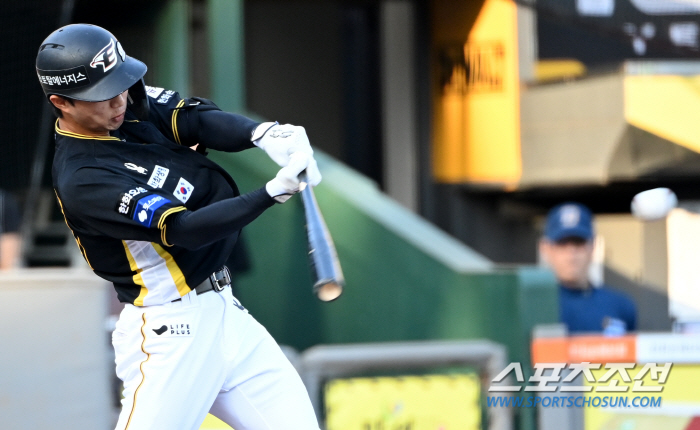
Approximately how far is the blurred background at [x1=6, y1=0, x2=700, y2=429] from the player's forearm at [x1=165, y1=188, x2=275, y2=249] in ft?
4.04

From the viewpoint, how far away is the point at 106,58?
9.36 feet

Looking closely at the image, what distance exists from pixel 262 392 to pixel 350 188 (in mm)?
3907

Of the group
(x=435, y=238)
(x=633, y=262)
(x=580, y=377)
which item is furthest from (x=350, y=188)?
(x=633, y=262)

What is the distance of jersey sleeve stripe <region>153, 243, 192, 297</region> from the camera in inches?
116

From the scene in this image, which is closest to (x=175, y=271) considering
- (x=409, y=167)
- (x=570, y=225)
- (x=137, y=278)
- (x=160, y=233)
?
(x=137, y=278)

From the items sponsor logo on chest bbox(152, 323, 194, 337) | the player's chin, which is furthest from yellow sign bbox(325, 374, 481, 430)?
the player's chin

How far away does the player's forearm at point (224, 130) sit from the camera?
125 inches

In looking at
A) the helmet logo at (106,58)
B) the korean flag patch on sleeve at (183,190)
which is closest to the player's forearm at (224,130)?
the korean flag patch on sleeve at (183,190)

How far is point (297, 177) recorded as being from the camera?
2723mm

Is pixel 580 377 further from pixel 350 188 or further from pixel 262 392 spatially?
pixel 350 188

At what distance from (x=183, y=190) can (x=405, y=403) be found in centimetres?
154

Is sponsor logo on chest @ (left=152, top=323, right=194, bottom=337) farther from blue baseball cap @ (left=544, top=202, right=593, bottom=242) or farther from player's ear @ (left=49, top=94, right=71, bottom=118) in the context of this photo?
blue baseball cap @ (left=544, top=202, right=593, bottom=242)

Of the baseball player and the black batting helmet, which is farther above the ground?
the black batting helmet

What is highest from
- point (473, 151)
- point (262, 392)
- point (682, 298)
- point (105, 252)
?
point (105, 252)
